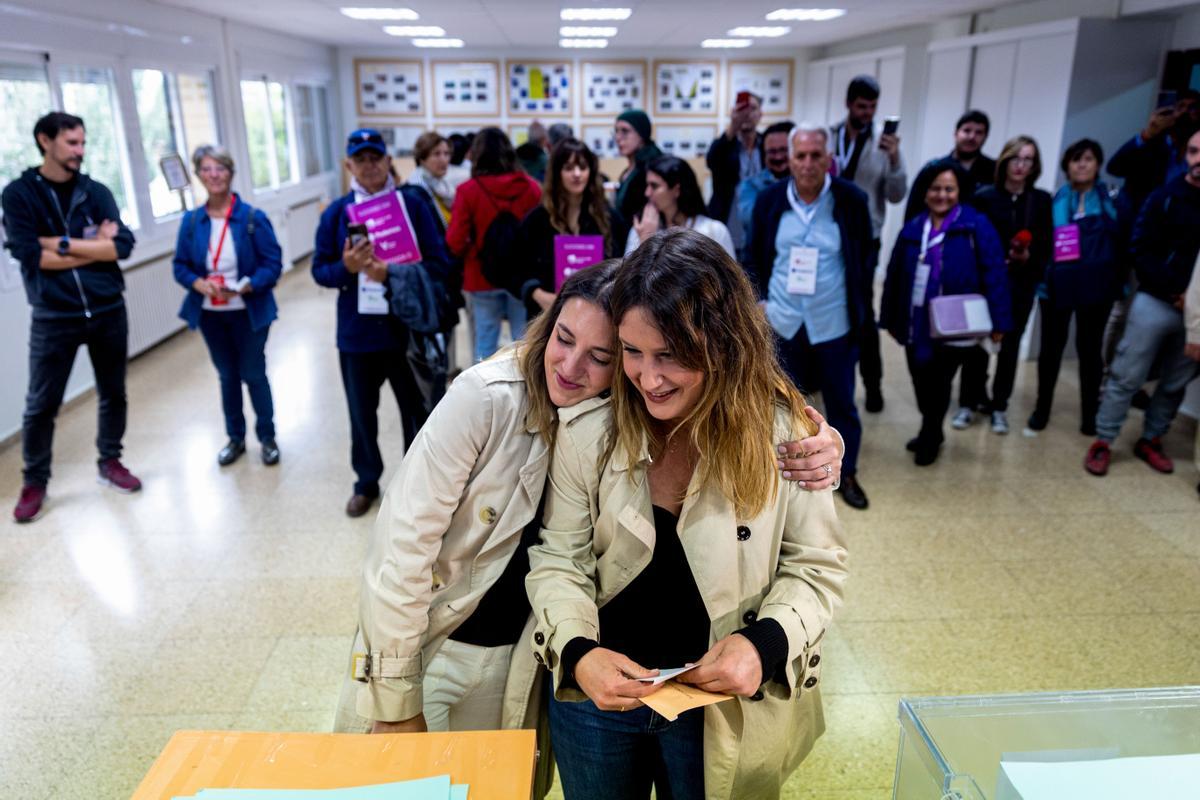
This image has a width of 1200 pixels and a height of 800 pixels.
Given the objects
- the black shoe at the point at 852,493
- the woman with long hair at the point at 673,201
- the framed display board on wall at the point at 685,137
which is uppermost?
the framed display board on wall at the point at 685,137

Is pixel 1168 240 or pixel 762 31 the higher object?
pixel 762 31

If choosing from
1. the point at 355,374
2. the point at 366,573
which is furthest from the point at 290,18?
the point at 366,573

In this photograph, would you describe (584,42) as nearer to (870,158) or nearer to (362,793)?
(870,158)

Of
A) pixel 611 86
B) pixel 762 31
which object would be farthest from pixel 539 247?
pixel 611 86

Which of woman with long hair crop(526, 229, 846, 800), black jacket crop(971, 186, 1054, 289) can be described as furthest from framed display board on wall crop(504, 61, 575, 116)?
woman with long hair crop(526, 229, 846, 800)

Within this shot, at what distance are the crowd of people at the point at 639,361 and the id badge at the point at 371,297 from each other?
0.04 ft

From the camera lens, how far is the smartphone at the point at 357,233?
3.56 meters

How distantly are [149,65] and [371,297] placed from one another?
4.97 meters

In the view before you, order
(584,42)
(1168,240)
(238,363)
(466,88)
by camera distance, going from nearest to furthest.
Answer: (1168,240), (238,363), (584,42), (466,88)

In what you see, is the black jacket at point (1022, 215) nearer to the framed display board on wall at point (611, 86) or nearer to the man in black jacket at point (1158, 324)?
the man in black jacket at point (1158, 324)

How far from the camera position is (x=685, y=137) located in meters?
13.1

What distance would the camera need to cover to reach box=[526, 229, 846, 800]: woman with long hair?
131 cm

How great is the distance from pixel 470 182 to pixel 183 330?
4.23 m

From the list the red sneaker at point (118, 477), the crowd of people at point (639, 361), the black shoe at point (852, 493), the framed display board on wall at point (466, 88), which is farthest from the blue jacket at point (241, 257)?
the framed display board on wall at point (466, 88)
